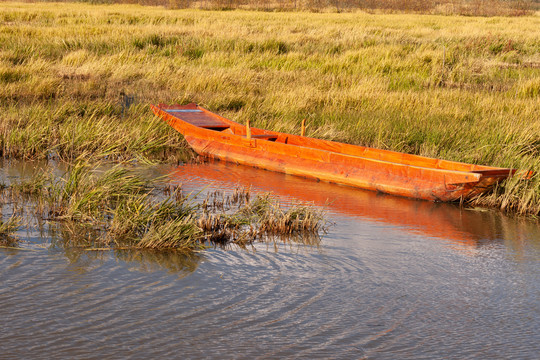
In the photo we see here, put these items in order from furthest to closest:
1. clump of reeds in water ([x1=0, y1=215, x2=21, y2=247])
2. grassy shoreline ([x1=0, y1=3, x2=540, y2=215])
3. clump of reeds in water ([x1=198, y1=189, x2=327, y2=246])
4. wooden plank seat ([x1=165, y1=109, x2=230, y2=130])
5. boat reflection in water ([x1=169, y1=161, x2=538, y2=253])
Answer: wooden plank seat ([x1=165, y1=109, x2=230, y2=130]) → grassy shoreline ([x1=0, y1=3, x2=540, y2=215]) → boat reflection in water ([x1=169, y1=161, x2=538, y2=253]) → clump of reeds in water ([x1=198, y1=189, x2=327, y2=246]) → clump of reeds in water ([x1=0, y1=215, x2=21, y2=247])

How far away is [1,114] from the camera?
33.2 feet

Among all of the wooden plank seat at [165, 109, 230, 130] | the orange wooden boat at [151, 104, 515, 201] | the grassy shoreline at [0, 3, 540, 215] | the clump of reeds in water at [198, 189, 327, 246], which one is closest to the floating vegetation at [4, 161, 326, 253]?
the clump of reeds in water at [198, 189, 327, 246]

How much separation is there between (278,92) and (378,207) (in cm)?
561

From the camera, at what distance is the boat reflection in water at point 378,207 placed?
6.69 meters

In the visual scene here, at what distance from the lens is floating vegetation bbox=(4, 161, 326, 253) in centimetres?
544

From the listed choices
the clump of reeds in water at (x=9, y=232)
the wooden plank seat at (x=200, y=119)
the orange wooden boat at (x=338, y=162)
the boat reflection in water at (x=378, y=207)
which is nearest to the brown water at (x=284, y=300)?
the clump of reeds in water at (x=9, y=232)

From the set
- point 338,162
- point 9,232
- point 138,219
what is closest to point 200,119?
point 338,162

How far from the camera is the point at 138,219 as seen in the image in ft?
18.2

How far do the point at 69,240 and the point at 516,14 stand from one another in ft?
165

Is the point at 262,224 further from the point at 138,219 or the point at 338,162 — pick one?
the point at 338,162

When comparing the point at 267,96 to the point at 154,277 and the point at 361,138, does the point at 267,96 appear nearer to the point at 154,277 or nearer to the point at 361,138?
the point at 361,138

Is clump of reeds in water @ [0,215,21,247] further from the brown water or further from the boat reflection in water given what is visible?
the boat reflection in water

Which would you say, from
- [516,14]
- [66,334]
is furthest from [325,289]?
[516,14]

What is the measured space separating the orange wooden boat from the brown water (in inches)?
49.1
